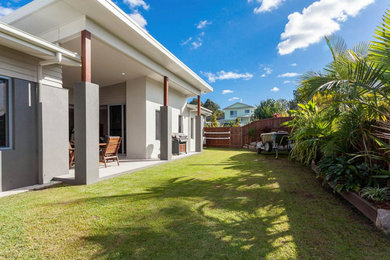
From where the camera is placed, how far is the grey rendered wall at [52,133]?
4324mm

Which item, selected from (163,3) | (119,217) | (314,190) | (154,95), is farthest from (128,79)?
(314,190)

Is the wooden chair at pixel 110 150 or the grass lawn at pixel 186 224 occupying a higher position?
the wooden chair at pixel 110 150

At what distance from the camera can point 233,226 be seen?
2.34m

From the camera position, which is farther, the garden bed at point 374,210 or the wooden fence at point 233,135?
the wooden fence at point 233,135

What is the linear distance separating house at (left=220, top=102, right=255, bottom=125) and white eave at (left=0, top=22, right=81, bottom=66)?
123 feet

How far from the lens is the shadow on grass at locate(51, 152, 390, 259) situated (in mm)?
1853

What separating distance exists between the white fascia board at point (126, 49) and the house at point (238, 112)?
1324 inches

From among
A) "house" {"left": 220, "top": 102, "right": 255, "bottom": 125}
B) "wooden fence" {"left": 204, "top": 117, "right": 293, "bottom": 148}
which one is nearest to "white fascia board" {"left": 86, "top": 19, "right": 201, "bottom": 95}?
"wooden fence" {"left": 204, "top": 117, "right": 293, "bottom": 148}

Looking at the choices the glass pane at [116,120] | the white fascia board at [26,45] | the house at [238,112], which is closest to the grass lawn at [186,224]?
the white fascia board at [26,45]

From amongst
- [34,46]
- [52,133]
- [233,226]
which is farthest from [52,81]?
[233,226]

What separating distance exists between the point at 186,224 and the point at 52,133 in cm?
412

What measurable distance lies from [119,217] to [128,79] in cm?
705

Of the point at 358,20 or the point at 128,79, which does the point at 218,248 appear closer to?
the point at 358,20

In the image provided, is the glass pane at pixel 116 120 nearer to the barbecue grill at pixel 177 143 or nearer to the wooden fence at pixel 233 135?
the barbecue grill at pixel 177 143
